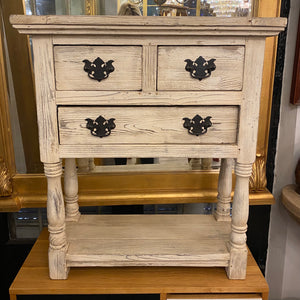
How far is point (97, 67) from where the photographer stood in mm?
1089

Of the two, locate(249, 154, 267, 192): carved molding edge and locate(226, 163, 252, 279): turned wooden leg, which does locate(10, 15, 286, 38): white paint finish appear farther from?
locate(249, 154, 267, 192): carved molding edge

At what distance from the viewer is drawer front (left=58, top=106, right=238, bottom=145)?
1.13 meters

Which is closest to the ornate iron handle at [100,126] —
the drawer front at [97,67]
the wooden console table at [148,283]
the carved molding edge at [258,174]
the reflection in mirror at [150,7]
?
the drawer front at [97,67]

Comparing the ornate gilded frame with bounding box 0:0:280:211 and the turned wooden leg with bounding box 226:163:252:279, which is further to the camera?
the ornate gilded frame with bounding box 0:0:280:211

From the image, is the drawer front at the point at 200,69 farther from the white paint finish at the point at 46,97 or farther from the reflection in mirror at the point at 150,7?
the reflection in mirror at the point at 150,7

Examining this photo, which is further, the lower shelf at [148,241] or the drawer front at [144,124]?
the lower shelf at [148,241]

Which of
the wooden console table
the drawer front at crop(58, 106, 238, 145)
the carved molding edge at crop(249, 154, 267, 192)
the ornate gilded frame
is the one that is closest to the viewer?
the drawer front at crop(58, 106, 238, 145)

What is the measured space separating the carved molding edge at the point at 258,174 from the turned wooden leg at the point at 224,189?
0.89 feet

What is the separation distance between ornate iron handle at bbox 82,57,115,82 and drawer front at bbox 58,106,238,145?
11 cm

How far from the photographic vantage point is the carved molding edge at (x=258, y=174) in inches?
68.0

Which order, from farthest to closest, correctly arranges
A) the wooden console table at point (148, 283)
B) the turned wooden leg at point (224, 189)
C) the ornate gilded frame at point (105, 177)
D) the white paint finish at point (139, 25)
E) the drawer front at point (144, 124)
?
the ornate gilded frame at point (105, 177) → the turned wooden leg at point (224, 189) → the wooden console table at point (148, 283) → the drawer front at point (144, 124) → the white paint finish at point (139, 25)

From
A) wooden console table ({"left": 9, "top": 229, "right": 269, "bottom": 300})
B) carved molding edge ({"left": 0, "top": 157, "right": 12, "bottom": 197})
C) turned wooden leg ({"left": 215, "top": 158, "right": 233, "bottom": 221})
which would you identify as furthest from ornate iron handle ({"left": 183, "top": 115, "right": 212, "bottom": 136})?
carved molding edge ({"left": 0, "top": 157, "right": 12, "bottom": 197})

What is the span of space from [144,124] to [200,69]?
0.26 m

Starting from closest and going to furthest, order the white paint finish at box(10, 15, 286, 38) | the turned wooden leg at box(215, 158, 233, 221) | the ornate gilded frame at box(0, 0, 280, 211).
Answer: the white paint finish at box(10, 15, 286, 38)
the turned wooden leg at box(215, 158, 233, 221)
the ornate gilded frame at box(0, 0, 280, 211)
